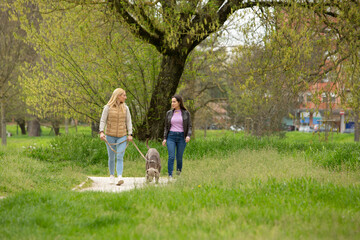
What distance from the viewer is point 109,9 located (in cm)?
1120

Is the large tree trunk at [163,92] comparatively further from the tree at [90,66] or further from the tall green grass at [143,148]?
the tall green grass at [143,148]

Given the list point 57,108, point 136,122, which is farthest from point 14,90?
point 136,122

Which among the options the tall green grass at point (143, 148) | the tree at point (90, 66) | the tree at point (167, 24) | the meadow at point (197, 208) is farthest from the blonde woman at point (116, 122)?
the tree at point (90, 66)

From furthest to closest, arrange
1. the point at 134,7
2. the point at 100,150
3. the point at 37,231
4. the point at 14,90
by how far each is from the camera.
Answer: the point at 14,90, the point at 100,150, the point at 134,7, the point at 37,231

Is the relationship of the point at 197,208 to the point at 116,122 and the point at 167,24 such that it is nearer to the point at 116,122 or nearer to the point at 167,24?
the point at 116,122

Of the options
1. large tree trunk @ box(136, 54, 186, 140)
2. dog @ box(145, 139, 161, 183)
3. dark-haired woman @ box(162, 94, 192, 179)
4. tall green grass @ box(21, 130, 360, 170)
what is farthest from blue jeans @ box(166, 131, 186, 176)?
large tree trunk @ box(136, 54, 186, 140)

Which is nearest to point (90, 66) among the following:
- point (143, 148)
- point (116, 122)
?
point (143, 148)

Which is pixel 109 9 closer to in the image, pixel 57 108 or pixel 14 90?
pixel 57 108

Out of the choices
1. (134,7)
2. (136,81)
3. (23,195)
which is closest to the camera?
(23,195)

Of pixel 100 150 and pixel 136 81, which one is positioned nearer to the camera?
pixel 100 150

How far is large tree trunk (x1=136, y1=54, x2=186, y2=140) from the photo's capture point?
1291 centimetres

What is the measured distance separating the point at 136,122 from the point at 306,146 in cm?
627

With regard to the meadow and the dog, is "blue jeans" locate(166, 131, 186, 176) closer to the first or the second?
the dog

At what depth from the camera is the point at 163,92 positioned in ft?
43.0
